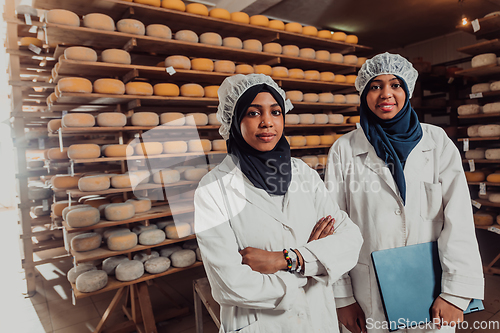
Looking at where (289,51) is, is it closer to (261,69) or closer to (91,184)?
(261,69)

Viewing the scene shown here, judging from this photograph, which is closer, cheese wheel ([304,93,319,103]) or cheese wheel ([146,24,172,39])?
cheese wheel ([146,24,172,39])

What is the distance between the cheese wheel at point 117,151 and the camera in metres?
2.68

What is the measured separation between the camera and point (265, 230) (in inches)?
42.1

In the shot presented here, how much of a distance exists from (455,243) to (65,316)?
305cm

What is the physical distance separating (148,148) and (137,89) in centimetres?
53

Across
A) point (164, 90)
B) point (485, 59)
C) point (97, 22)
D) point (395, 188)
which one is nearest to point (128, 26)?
point (97, 22)

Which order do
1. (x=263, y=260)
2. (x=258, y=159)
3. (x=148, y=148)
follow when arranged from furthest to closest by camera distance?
(x=148, y=148) < (x=258, y=159) < (x=263, y=260)

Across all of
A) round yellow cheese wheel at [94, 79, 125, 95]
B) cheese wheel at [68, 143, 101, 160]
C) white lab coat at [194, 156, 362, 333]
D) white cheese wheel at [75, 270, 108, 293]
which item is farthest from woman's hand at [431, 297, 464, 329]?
round yellow cheese wheel at [94, 79, 125, 95]

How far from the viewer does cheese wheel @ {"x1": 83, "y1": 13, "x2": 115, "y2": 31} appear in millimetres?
2611

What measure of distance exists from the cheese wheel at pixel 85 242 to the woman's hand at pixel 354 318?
76.2 inches

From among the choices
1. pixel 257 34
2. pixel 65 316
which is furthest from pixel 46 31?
pixel 65 316

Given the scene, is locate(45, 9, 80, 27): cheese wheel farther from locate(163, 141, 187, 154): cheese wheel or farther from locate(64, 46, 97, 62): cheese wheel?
locate(163, 141, 187, 154): cheese wheel

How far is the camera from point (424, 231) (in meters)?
1.31

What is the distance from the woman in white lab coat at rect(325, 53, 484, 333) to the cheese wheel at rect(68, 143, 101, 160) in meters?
2.09
